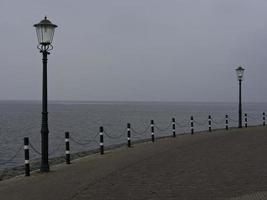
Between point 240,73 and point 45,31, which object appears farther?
point 240,73

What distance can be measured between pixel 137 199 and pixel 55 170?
5.46 metres

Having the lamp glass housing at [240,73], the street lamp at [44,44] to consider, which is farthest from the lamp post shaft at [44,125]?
the lamp glass housing at [240,73]

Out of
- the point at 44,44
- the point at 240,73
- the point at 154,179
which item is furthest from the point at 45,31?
the point at 240,73

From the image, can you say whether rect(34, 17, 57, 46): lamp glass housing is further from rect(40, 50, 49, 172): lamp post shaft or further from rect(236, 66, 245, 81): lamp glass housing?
rect(236, 66, 245, 81): lamp glass housing

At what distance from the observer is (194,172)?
1280 centimetres

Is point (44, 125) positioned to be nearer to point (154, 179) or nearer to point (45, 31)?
point (45, 31)

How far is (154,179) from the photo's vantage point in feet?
38.8

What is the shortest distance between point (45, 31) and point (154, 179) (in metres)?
5.45

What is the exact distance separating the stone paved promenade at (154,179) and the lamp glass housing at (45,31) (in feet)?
12.0

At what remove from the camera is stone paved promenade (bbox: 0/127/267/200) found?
32.5 feet

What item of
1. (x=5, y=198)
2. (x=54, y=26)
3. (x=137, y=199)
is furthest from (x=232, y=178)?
(x=54, y=26)

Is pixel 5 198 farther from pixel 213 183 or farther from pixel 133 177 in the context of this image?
pixel 213 183

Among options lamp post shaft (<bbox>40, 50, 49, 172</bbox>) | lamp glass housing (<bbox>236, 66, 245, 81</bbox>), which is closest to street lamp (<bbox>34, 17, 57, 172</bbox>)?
lamp post shaft (<bbox>40, 50, 49, 172</bbox>)

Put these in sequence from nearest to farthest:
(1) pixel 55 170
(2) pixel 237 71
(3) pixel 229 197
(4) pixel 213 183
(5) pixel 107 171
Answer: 1. (3) pixel 229 197
2. (4) pixel 213 183
3. (5) pixel 107 171
4. (1) pixel 55 170
5. (2) pixel 237 71
